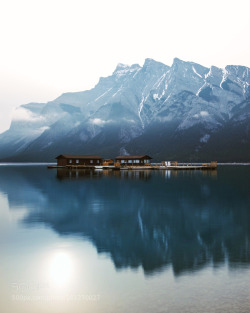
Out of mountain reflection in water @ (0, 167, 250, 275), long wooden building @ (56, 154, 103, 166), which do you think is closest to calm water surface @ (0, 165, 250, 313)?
mountain reflection in water @ (0, 167, 250, 275)

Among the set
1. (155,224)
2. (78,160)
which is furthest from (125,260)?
(78,160)

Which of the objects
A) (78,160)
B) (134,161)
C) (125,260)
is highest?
(78,160)

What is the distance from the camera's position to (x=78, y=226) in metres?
A: 34.0

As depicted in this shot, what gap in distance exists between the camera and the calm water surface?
1565 cm

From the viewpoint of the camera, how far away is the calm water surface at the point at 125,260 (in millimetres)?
15648

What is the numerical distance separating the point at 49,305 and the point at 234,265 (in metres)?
11.7

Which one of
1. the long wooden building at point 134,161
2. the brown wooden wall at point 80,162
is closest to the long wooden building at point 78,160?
the brown wooden wall at point 80,162

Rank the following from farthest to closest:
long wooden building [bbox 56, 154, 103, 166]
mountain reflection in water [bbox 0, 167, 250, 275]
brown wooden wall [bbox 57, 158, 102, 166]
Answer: brown wooden wall [bbox 57, 158, 102, 166] → long wooden building [bbox 56, 154, 103, 166] → mountain reflection in water [bbox 0, 167, 250, 275]

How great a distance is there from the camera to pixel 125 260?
22.3 m

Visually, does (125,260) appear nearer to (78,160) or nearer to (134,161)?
(134,161)

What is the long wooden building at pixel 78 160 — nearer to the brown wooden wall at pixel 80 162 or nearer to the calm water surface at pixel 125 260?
the brown wooden wall at pixel 80 162

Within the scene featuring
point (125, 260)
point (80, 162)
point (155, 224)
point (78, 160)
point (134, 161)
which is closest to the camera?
point (125, 260)

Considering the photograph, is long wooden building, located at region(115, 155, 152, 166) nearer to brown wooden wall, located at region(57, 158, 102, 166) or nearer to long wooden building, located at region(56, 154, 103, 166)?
brown wooden wall, located at region(57, 158, 102, 166)

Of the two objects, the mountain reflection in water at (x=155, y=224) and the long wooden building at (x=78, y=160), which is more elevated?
the long wooden building at (x=78, y=160)
